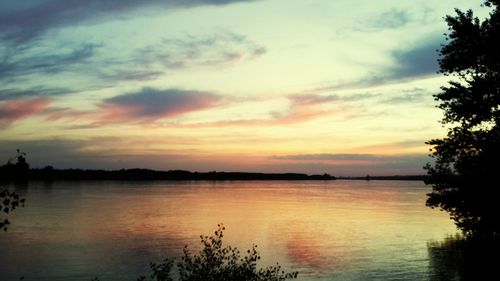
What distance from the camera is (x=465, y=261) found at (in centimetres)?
5194

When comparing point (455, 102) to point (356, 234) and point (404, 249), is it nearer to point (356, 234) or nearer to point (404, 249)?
point (404, 249)

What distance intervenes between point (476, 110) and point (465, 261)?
84.5 feet

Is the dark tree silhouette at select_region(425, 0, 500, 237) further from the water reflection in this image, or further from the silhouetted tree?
the silhouetted tree

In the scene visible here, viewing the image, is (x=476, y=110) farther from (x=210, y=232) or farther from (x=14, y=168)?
(x=210, y=232)

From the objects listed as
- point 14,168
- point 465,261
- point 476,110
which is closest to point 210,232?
point 465,261

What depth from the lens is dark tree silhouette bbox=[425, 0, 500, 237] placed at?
1227 inches

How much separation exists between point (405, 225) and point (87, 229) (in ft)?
188

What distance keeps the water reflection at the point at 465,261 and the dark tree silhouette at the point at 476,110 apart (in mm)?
10169

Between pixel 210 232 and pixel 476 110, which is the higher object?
pixel 476 110

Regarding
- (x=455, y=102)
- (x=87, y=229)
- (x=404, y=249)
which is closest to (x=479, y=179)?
(x=455, y=102)

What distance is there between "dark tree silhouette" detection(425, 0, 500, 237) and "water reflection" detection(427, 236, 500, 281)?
10169 millimetres

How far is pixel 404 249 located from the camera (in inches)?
2458

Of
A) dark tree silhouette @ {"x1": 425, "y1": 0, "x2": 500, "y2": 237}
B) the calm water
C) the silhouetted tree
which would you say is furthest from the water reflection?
the silhouetted tree

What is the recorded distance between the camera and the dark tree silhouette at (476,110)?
31.2 meters
